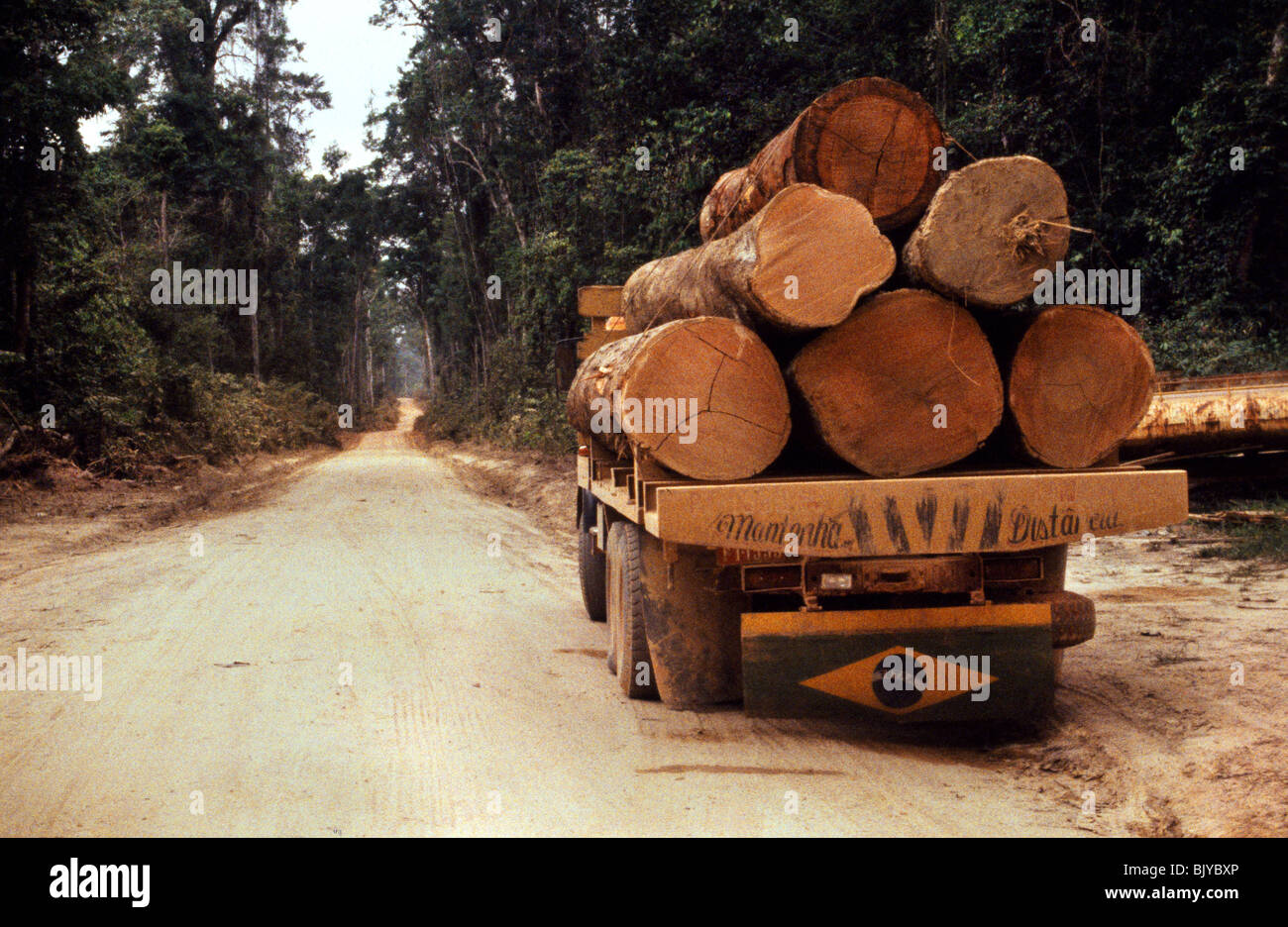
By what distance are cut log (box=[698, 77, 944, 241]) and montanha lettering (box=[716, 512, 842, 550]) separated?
1.54 meters

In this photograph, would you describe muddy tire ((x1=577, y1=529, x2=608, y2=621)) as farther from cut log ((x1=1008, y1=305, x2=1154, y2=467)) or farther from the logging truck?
cut log ((x1=1008, y1=305, x2=1154, y2=467))

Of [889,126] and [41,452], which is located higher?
[889,126]

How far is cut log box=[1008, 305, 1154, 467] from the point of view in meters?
4.25

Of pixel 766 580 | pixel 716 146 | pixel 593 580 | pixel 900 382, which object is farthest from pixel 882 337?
pixel 716 146

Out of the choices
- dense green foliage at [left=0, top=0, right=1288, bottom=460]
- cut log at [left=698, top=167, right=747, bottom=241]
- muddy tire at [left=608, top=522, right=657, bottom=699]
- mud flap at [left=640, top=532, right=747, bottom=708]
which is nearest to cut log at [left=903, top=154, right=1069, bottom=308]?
cut log at [left=698, top=167, right=747, bottom=241]

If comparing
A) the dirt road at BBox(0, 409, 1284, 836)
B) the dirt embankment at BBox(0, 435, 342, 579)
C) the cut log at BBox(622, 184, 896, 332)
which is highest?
the cut log at BBox(622, 184, 896, 332)

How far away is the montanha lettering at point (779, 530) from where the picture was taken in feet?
13.0

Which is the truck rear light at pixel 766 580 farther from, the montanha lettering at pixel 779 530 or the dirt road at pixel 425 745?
the dirt road at pixel 425 745

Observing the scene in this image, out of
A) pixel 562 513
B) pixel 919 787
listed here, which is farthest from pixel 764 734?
pixel 562 513

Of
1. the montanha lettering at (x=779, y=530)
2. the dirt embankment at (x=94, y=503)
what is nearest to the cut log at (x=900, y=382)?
the montanha lettering at (x=779, y=530)

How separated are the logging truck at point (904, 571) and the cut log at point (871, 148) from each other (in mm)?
1292

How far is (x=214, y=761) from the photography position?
4.29 metres

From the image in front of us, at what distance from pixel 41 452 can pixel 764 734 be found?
14.4 m
